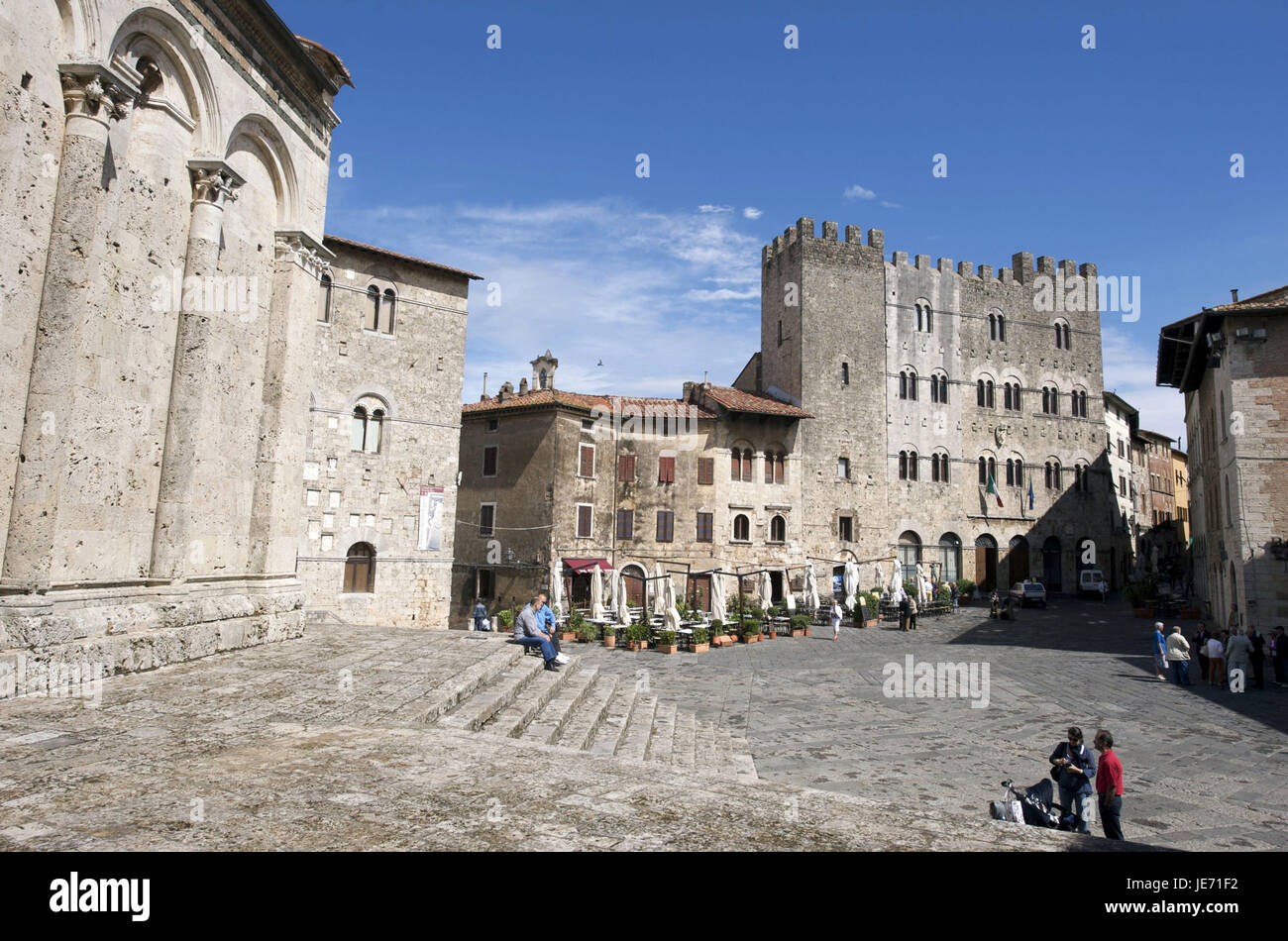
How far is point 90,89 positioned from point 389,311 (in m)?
17.2

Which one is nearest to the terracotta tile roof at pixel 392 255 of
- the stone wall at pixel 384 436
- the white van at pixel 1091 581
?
the stone wall at pixel 384 436

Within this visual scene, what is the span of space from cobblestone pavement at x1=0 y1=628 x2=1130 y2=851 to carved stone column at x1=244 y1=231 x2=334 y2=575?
4339 mm

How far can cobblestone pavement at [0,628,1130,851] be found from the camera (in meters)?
4.18

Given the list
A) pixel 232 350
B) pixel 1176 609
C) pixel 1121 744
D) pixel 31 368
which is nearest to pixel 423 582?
pixel 232 350

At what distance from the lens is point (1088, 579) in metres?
38.3

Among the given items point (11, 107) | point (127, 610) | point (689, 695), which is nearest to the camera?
point (11, 107)

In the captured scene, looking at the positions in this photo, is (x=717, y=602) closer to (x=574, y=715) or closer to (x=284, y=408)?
(x=574, y=715)

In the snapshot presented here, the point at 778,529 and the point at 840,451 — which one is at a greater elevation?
the point at 840,451

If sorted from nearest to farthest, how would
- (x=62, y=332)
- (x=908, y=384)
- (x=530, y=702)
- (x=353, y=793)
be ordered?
(x=353, y=793)
(x=62, y=332)
(x=530, y=702)
(x=908, y=384)

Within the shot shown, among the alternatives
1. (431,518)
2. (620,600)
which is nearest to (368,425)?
(431,518)

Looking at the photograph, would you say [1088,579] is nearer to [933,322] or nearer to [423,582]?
[933,322]

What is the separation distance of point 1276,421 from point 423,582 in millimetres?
24946

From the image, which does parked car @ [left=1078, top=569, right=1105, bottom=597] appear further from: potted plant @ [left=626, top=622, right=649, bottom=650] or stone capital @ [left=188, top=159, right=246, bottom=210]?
stone capital @ [left=188, top=159, right=246, bottom=210]

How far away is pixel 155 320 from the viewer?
937 cm
